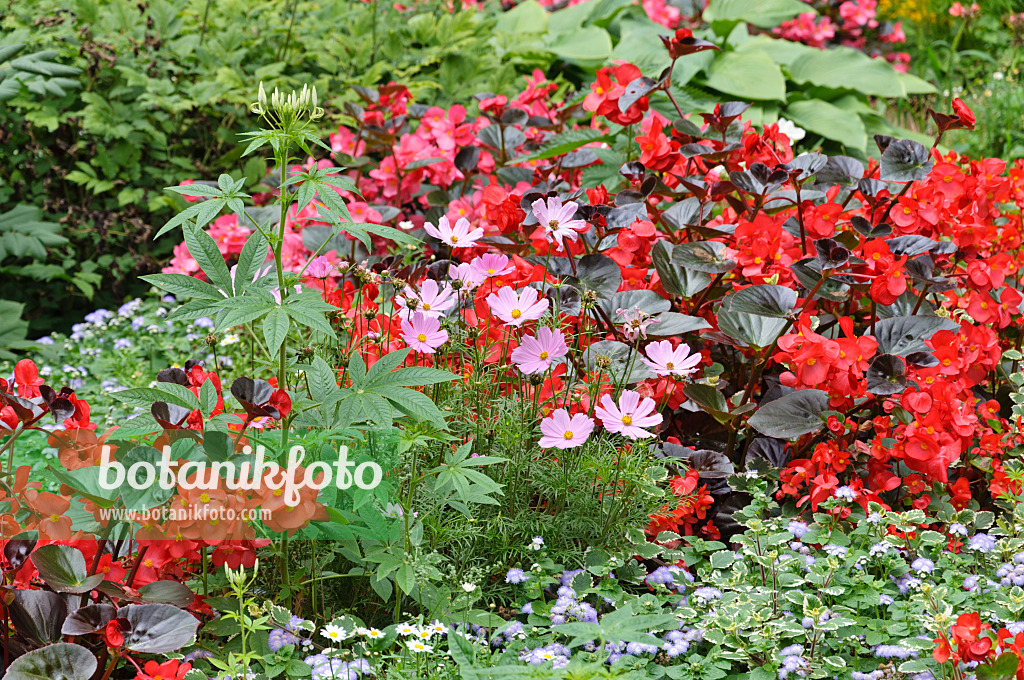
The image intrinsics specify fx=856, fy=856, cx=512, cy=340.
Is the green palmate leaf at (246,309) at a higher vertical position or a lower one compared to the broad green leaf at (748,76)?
lower

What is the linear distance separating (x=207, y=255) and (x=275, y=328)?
0.30 metres

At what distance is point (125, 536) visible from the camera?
1511 mm

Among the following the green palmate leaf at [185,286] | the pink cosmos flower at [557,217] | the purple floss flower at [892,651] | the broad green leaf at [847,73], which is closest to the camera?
the green palmate leaf at [185,286]

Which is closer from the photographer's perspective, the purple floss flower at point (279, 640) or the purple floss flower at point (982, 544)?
the purple floss flower at point (279, 640)

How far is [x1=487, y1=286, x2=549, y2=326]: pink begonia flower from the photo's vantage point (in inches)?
67.8

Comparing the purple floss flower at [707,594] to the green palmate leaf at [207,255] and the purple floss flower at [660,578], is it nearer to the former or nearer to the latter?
the purple floss flower at [660,578]

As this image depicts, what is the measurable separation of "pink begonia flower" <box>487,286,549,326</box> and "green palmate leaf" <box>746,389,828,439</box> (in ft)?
1.86

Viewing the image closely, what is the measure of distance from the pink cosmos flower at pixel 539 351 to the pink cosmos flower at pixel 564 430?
0.34ft

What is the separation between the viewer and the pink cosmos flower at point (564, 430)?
1617 millimetres

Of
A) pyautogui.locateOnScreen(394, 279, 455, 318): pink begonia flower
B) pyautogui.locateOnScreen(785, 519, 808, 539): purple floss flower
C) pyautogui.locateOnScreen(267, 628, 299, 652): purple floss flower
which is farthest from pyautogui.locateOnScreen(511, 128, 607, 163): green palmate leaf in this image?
pyautogui.locateOnScreen(267, 628, 299, 652): purple floss flower

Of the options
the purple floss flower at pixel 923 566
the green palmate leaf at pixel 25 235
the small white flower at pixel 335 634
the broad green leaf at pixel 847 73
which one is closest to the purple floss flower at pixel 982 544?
the purple floss flower at pixel 923 566

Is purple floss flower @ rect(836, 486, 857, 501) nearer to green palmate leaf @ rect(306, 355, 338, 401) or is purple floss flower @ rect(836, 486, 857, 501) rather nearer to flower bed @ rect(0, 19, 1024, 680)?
flower bed @ rect(0, 19, 1024, 680)

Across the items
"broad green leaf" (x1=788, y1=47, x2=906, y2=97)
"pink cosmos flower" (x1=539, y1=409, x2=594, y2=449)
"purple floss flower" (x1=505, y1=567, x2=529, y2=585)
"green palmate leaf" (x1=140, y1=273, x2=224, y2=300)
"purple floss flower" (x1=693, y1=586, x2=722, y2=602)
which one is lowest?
"purple floss flower" (x1=693, y1=586, x2=722, y2=602)

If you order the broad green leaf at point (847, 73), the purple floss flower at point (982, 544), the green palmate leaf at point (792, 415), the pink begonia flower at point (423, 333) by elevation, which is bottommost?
the purple floss flower at point (982, 544)
